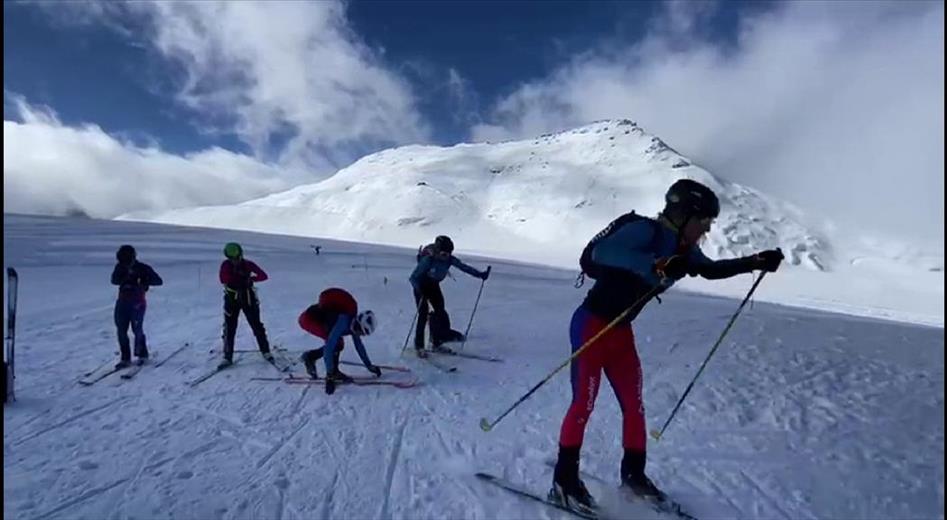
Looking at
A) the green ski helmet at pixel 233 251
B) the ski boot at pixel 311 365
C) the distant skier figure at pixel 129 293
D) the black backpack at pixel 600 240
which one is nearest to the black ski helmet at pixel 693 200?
the black backpack at pixel 600 240

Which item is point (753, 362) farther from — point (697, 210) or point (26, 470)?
point (26, 470)

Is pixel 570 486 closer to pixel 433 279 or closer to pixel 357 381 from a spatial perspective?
pixel 357 381

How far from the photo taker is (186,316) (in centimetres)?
1436

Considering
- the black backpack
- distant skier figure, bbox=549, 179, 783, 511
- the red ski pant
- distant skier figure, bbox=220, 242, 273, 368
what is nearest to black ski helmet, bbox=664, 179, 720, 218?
distant skier figure, bbox=549, 179, 783, 511

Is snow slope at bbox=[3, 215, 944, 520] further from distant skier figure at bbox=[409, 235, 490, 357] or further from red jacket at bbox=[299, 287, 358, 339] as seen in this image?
red jacket at bbox=[299, 287, 358, 339]

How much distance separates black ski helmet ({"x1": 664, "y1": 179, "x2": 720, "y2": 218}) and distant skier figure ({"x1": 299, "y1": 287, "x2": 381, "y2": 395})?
5013mm

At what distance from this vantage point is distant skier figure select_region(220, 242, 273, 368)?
8.93m

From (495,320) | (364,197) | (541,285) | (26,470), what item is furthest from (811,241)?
(26,470)

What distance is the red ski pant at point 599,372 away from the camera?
4457 millimetres

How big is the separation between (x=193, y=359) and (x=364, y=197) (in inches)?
7633

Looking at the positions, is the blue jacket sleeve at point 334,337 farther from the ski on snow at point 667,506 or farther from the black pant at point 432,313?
the ski on snow at point 667,506

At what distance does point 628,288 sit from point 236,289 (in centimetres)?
678

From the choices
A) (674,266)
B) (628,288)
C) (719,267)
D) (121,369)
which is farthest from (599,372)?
(121,369)

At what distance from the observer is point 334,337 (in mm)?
7988
